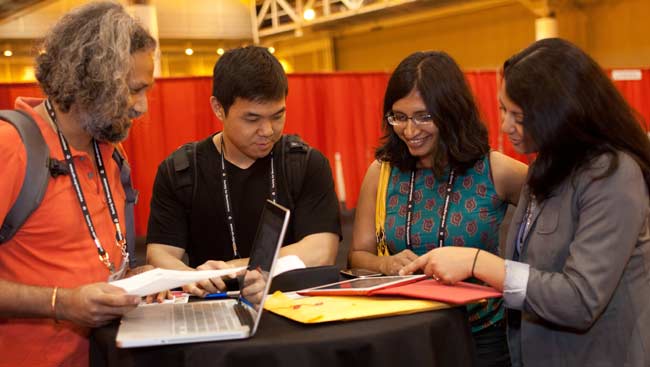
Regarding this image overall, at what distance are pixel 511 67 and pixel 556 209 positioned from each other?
0.38 meters

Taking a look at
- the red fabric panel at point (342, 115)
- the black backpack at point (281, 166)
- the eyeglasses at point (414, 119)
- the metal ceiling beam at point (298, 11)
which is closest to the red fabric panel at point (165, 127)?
the red fabric panel at point (342, 115)

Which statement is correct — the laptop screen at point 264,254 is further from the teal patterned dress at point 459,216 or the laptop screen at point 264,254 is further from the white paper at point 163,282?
the teal patterned dress at point 459,216

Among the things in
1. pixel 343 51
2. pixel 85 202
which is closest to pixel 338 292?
pixel 85 202

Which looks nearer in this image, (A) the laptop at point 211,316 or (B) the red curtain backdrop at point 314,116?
(A) the laptop at point 211,316

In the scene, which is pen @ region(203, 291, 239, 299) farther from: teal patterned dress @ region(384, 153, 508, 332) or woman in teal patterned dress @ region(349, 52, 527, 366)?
teal patterned dress @ region(384, 153, 508, 332)

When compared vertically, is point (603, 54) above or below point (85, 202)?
above

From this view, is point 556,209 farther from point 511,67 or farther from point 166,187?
point 166,187

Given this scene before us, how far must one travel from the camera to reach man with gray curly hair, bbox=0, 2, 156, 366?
5.79 ft

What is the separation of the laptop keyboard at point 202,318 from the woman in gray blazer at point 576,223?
0.52 meters

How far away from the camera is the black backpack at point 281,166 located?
2.44m

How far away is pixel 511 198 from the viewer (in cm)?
Result: 227

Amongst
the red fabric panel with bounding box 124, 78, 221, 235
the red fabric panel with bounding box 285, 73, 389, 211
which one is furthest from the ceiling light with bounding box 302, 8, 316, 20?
the red fabric panel with bounding box 124, 78, 221, 235

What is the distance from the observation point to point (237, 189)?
2449 mm

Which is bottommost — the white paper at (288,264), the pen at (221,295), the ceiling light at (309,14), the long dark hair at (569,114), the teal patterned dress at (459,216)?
the pen at (221,295)
